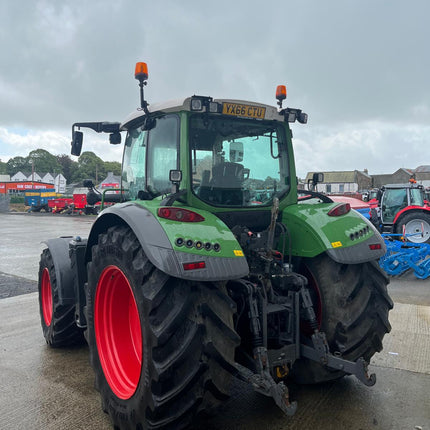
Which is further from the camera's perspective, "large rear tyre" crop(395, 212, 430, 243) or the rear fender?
the rear fender

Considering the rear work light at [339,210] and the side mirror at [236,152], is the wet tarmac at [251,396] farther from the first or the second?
the side mirror at [236,152]

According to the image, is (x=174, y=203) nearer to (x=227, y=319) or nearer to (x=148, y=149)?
(x=148, y=149)

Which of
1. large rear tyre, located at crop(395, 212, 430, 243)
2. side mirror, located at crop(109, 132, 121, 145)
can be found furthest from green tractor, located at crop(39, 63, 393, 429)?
large rear tyre, located at crop(395, 212, 430, 243)

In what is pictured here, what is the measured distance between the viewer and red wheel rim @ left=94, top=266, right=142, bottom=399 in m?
3.03

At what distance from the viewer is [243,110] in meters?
3.18

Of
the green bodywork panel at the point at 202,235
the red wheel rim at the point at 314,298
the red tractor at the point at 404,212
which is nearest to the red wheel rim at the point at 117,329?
the green bodywork panel at the point at 202,235

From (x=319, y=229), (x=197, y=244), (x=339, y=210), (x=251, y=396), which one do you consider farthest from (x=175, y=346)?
(x=339, y=210)

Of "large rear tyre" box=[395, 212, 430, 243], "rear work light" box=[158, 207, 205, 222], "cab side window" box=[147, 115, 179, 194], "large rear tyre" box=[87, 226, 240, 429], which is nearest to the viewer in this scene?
"large rear tyre" box=[87, 226, 240, 429]

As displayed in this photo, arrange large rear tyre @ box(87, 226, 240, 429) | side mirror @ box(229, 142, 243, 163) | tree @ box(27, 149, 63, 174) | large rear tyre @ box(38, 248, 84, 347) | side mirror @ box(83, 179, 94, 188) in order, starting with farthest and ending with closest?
tree @ box(27, 149, 63, 174) < large rear tyre @ box(38, 248, 84, 347) < side mirror @ box(83, 179, 94, 188) < side mirror @ box(229, 142, 243, 163) < large rear tyre @ box(87, 226, 240, 429)

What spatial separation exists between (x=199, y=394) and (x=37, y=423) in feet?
4.49

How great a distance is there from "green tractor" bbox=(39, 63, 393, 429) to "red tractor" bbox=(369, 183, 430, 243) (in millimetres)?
9095

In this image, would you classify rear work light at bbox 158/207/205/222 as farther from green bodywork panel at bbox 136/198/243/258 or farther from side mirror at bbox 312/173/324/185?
side mirror at bbox 312/173/324/185

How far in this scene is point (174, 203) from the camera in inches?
119

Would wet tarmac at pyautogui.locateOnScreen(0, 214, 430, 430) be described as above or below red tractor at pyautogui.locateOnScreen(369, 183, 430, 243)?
below
